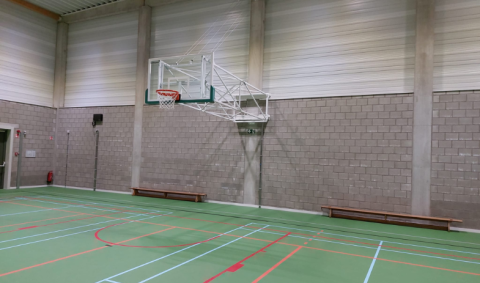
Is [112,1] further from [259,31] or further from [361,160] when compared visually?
[361,160]

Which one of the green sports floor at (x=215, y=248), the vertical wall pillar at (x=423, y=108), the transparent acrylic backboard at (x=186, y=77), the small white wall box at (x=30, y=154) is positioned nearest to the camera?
the green sports floor at (x=215, y=248)

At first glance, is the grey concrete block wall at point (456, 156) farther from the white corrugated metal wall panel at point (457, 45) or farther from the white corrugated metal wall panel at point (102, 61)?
the white corrugated metal wall panel at point (102, 61)

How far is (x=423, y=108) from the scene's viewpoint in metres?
10.1

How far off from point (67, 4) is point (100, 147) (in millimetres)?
7058

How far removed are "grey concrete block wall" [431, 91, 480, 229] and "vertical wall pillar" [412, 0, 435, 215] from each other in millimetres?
168

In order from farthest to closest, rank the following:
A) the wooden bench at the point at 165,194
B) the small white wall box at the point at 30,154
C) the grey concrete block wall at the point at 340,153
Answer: the small white wall box at the point at 30,154 < the wooden bench at the point at 165,194 < the grey concrete block wall at the point at 340,153

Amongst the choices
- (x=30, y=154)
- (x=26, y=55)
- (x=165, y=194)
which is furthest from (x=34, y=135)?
(x=165, y=194)

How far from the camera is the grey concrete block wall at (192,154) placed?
12836 millimetres

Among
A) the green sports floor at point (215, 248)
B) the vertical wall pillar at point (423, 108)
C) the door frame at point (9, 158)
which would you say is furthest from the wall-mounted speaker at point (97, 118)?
the vertical wall pillar at point (423, 108)

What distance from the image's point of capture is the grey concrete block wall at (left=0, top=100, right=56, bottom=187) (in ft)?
49.5

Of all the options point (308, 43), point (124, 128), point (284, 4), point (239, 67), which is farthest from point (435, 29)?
point (124, 128)

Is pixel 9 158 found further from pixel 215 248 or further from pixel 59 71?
pixel 215 248

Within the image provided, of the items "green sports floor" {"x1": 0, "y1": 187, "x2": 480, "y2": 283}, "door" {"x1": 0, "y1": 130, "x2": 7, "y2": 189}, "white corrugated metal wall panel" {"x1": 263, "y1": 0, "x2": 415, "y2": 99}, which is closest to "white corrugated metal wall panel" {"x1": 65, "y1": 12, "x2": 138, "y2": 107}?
"door" {"x1": 0, "y1": 130, "x2": 7, "y2": 189}

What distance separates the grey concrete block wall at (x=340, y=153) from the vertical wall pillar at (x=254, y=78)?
1.36 ft
